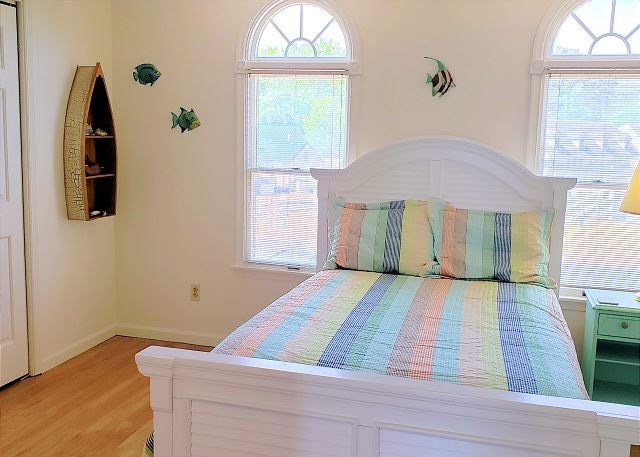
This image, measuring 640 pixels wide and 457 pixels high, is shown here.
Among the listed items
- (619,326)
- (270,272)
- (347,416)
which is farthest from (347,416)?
(270,272)

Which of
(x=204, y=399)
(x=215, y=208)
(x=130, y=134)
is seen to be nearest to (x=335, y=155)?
(x=215, y=208)

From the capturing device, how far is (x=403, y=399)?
1.64 metres

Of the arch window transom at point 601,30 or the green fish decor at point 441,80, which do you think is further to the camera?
Answer: the green fish decor at point 441,80

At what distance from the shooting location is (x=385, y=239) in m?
3.35

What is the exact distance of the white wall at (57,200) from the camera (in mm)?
3551

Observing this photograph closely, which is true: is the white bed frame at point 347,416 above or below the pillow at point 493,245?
below

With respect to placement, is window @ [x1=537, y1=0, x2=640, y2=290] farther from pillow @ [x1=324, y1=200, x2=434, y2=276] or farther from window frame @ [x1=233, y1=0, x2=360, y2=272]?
window frame @ [x1=233, y1=0, x2=360, y2=272]

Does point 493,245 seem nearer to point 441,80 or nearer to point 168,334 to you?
point 441,80

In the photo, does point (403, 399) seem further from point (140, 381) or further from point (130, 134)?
point (130, 134)

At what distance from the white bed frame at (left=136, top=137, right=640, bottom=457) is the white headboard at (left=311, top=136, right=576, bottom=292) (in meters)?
1.97

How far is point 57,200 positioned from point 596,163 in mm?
3036

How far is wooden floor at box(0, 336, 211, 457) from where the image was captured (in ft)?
9.32

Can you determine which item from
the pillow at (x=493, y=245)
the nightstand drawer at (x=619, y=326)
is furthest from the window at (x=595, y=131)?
the nightstand drawer at (x=619, y=326)

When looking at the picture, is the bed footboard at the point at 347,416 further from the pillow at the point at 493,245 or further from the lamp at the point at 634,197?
the lamp at the point at 634,197
